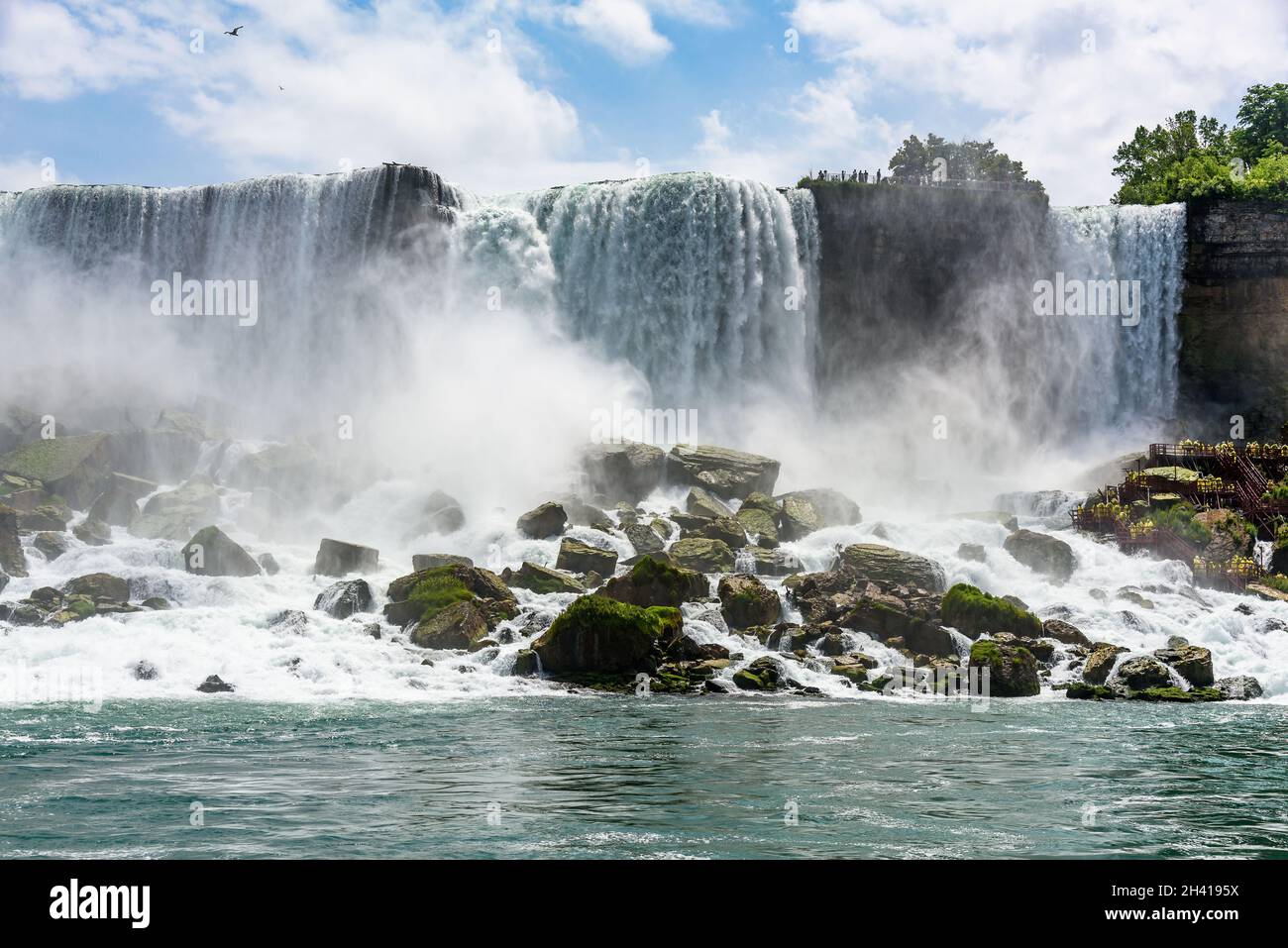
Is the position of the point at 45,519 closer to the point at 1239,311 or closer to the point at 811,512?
the point at 811,512

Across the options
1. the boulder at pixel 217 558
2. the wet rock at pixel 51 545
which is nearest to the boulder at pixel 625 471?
the boulder at pixel 217 558

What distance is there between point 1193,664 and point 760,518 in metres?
13.9

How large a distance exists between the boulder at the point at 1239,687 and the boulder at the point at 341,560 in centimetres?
2022

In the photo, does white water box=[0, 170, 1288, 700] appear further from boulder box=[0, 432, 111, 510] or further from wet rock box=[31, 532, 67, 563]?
wet rock box=[31, 532, 67, 563]

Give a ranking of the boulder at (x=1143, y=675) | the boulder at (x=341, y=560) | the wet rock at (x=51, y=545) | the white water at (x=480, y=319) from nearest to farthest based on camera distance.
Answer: the boulder at (x=1143, y=675) < the boulder at (x=341, y=560) < the wet rock at (x=51, y=545) < the white water at (x=480, y=319)

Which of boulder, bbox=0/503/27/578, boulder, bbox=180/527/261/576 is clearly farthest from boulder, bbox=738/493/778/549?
boulder, bbox=0/503/27/578

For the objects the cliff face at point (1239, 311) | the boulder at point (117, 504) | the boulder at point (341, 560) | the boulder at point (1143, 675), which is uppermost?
the cliff face at point (1239, 311)

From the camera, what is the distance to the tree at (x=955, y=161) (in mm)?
72062

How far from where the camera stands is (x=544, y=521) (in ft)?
114

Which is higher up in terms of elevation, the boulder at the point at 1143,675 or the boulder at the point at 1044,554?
the boulder at the point at 1044,554

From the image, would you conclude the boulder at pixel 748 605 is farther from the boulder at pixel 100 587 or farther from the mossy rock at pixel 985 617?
the boulder at pixel 100 587

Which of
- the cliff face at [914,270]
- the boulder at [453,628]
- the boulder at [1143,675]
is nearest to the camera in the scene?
the boulder at [1143,675]

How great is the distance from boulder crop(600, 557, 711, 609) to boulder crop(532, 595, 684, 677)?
2.77 metres

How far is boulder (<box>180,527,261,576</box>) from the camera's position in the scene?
31734 mm
